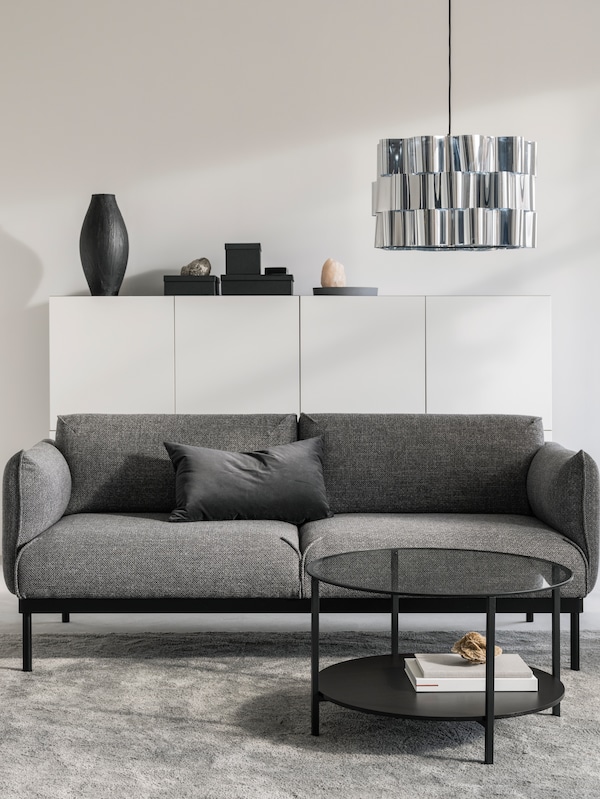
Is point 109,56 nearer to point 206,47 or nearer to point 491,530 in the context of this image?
point 206,47

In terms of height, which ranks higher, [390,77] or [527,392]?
[390,77]

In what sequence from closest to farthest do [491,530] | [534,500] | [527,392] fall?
1. [491,530]
2. [534,500]
3. [527,392]

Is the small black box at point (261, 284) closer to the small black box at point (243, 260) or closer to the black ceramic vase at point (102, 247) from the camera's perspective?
the small black box at point (243, 260)

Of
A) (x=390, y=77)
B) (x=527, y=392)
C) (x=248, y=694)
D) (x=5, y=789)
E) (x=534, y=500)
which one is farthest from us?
(x=390, y=77)

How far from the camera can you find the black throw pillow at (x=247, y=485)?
11.8ft

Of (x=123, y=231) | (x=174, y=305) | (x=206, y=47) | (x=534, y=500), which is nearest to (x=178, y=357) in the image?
(x=174, y=305)

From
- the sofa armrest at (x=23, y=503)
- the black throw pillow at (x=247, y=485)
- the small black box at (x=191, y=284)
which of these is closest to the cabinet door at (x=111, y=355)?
the small black box at (x=191, y=284)

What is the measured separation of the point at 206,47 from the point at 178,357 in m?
1.67

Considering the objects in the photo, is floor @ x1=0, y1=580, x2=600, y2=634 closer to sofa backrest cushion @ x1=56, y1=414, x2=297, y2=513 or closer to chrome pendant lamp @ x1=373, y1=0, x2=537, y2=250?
sofa backrest cushion @ x1=56, y1=414, x2=297, y2=513

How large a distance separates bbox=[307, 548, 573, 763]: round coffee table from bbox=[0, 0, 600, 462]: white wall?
2635 mm

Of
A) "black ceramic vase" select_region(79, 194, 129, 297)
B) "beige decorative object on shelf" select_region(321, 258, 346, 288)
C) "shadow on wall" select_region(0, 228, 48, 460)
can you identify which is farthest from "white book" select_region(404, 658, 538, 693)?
"shadow on wall" select_region(0, 228, 48, 460)

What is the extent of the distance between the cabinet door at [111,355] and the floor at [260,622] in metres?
1.25

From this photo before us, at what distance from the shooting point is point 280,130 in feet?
17.4

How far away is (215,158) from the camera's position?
5.32 metres
